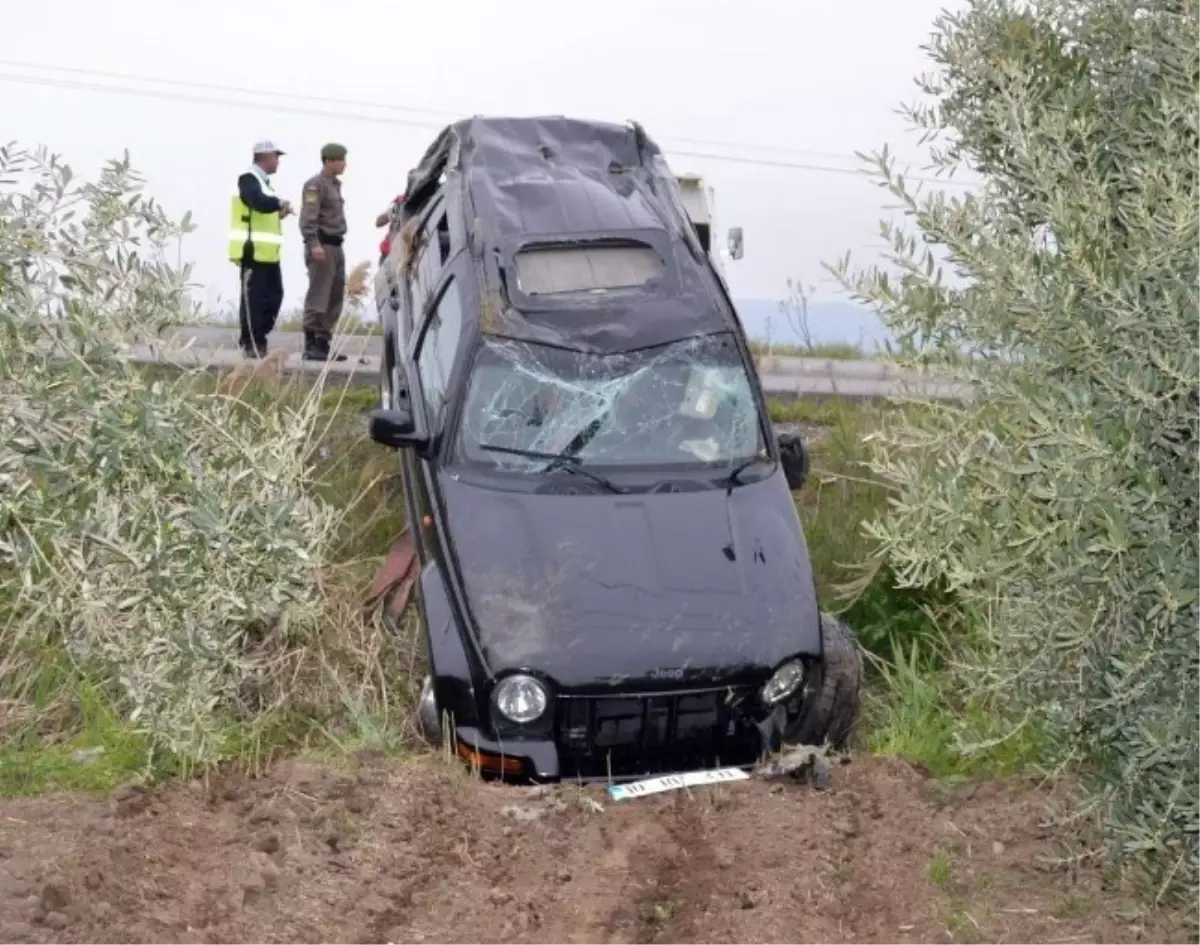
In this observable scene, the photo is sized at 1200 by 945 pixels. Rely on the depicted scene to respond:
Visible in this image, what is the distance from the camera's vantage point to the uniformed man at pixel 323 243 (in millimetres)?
12469

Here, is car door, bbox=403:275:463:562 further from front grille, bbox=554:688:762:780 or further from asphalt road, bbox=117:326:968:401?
front grille, bbox=554:688:762:780

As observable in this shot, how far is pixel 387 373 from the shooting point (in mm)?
9289

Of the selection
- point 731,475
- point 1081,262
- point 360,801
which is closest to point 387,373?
point 731,475

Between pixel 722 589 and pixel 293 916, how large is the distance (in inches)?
99.3

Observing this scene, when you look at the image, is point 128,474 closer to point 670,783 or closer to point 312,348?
point 670,783

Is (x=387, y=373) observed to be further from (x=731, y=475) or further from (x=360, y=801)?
(x=360, y=801)

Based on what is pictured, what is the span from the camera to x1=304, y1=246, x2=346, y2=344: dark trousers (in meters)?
12.6

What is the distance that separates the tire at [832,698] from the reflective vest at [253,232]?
6.88 meters

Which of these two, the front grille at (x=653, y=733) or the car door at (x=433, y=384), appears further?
the car door at (x=433, y=384)

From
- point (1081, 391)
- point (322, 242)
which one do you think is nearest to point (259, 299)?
point (322, 242)

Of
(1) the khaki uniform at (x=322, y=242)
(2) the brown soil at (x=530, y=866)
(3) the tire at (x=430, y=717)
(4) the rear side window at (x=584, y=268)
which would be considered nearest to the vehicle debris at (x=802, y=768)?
(2) the brown soil at (x=530, y=866)

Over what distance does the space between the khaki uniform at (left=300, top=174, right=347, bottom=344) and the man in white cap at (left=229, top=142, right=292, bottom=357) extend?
0.77ft

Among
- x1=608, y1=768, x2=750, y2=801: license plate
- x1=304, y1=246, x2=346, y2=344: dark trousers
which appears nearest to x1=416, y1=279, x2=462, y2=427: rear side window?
x1=608, y1=768, x2=750, y2=801: license plate

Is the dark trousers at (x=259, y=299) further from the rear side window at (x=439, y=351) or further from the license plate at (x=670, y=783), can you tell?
the license plate at (x=670, y=783)
